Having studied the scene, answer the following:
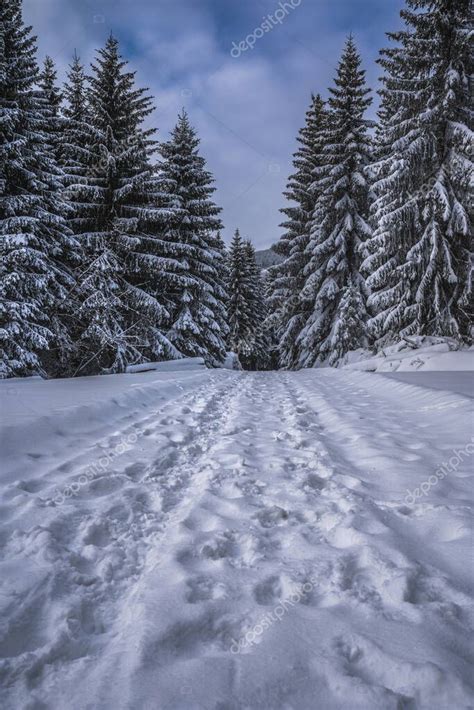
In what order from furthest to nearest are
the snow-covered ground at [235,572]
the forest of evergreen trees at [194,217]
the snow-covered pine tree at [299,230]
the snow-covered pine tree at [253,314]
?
the snow-covered pine tree at [253,314] < the snow-covered pine tree at [299,230] < the forest of evergreen trees at [194,217] < the snow-covered ground at [235,572]

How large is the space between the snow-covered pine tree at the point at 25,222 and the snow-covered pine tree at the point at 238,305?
18.4 metres

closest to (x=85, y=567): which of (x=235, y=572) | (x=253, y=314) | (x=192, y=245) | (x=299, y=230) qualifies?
(x=235, y=572)

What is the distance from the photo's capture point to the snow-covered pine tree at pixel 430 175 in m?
10.8

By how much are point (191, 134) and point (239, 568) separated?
20455mm

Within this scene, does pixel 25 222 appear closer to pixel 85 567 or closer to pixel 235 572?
pixel 85 567

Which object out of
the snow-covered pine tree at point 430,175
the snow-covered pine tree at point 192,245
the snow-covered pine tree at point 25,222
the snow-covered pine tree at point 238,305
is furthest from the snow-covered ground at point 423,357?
the snow-covered pine tree at point 238,305

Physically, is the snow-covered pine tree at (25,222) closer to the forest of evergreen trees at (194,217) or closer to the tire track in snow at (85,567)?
the forest of evergreen trees at (194,217)

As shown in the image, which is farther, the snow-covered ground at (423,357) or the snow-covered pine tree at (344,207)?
the snow-covered pine tree at (344,207)

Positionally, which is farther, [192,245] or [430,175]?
[192,245]

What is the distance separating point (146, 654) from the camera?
1.30 m

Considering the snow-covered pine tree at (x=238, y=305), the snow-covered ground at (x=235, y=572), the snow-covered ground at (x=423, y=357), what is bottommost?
the snow-covered ground at (x=235, y=572)

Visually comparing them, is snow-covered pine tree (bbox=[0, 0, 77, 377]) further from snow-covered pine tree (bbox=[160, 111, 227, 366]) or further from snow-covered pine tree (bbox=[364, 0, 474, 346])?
snow-covered pine tree (bbox=[364, 0, 474, 346])

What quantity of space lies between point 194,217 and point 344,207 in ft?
23.3

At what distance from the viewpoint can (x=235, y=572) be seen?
1.79 meters
